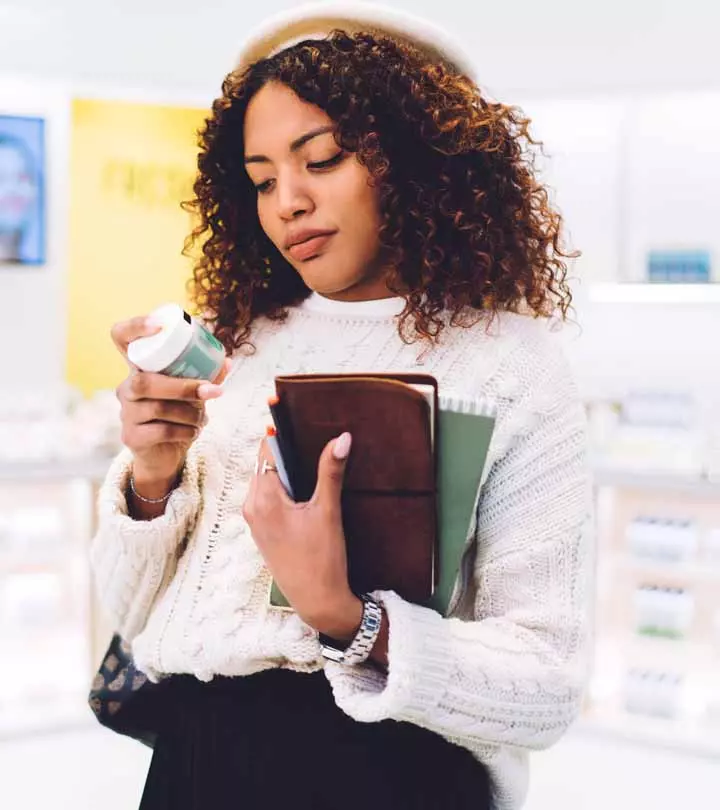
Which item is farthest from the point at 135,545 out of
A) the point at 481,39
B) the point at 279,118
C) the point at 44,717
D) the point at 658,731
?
the point at 481,39

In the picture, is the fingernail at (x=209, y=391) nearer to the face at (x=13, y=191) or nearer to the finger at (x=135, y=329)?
the finger at (x=135, y=329)

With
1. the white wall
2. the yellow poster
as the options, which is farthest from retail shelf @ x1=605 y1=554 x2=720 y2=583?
the yellow poster

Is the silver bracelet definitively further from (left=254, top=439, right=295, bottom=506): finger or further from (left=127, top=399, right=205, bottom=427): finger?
(left=254, top=439, right=295, bottom=506): finger

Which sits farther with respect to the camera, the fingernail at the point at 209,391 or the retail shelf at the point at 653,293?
the retail shelf at the point at 653,293

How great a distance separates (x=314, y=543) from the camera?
755 millimetres

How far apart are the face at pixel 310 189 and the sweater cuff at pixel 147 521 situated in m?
0.26

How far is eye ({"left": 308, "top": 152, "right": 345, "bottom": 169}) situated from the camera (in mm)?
928

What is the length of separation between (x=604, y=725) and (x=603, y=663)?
22 centimetres

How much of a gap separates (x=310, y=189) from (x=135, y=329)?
23 centimetres

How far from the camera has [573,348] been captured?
13.3ft

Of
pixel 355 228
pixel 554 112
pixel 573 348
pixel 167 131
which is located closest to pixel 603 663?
pixel 573 348

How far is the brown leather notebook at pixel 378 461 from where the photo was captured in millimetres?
738

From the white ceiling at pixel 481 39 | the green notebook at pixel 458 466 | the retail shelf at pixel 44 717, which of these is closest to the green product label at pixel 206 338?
the green notebook at pixel 458 466

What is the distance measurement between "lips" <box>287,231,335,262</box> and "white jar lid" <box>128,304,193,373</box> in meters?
0.16
